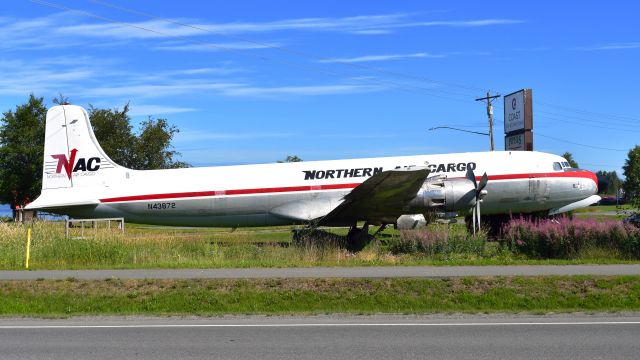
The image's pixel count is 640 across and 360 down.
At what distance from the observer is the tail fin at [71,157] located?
90.2ft

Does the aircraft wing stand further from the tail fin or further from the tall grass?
the tail fin

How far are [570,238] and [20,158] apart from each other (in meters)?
45.5

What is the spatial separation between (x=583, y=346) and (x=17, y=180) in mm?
52281

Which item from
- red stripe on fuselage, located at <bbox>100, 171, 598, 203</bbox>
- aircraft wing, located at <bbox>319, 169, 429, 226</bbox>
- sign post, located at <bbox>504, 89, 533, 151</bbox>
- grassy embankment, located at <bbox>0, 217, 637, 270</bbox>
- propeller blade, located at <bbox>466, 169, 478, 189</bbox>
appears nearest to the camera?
grassy embankment, located at <bbox>0, 217, 637, 270</bbox>

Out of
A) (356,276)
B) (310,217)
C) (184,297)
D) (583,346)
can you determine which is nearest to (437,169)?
(310,217)

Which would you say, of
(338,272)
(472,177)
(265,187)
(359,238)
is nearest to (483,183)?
(472,177)

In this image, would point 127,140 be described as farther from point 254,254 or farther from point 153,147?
point 254,254

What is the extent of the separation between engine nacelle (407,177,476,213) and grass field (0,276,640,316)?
1037 centimetres

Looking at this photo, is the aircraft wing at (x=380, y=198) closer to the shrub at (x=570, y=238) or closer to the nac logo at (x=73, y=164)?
the shrub at (x=570, y=238)

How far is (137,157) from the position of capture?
60.9 meters

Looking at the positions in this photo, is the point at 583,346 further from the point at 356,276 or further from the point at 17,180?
the point at 17,180

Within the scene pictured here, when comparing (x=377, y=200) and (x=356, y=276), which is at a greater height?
(x=377, y=200)

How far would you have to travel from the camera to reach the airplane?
2655 cm

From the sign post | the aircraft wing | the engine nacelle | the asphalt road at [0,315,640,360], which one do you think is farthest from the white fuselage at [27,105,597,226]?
the sign post
